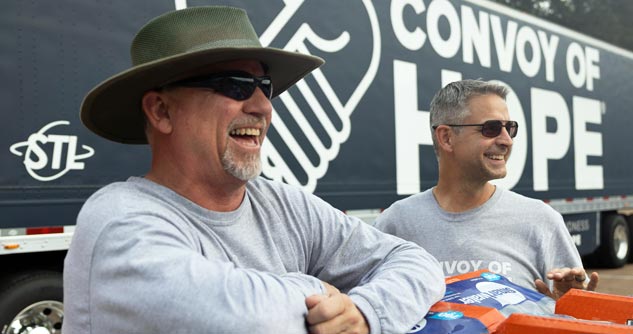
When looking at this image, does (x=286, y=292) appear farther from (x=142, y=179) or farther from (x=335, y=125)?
(x=335, y=125)

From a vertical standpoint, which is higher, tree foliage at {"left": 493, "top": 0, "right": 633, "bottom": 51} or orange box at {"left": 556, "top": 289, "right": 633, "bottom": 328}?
tree foliage at {"left": 493, "top": 0, "right": 633, "bottom": 51}

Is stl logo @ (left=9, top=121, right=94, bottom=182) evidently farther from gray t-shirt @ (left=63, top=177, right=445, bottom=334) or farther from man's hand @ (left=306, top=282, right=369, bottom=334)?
man's hand @ (left=306, top=282, right=369, bottom=334)

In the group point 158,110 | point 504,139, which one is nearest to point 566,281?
point 504,139

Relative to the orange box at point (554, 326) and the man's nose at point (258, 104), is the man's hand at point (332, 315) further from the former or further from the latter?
the man's nose at point (258, 104)

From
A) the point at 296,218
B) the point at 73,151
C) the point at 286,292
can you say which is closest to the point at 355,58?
the point at 73,151

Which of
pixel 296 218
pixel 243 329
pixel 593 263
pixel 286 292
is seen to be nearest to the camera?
pixel 243 329

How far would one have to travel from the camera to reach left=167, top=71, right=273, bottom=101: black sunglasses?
5.76 ft

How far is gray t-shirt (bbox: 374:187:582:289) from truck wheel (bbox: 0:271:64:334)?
2.71 metres

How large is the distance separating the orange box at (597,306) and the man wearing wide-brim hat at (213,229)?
322 millimetres

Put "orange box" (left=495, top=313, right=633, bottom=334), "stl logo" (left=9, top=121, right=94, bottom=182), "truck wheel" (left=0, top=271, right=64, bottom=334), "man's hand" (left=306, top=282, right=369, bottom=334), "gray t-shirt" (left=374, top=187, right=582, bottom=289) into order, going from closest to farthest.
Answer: "orange box" (left=495, top=313, right=633, bottom=334), "man's hand" (left=306, top=282, right=369, bottom=334), "gray t-shirt" (left=374, top=187, right=582, bottom=289), "stl logo" (left=9, top=121, right=94, bottom=182), "truck wheel" (left=0, top=271, right=64, bottom=334)

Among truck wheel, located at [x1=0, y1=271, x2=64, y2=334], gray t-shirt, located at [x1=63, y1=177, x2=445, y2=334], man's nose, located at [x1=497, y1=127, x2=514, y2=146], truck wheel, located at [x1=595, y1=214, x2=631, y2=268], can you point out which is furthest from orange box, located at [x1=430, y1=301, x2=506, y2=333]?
truck wheel, located at [x1=595, y1=214, x2=631, y2=268]

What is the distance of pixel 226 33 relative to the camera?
68.9 inches

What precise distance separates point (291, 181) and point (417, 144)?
1.85 meters

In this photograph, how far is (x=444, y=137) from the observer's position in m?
3.08
